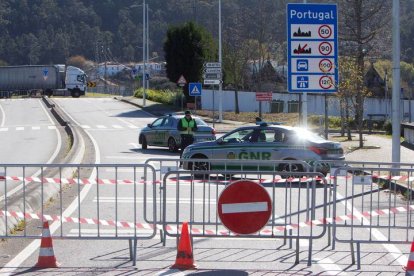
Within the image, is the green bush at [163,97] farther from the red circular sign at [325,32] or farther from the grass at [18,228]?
the grass at [18,228]

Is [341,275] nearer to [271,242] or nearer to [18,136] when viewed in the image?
[271,242]

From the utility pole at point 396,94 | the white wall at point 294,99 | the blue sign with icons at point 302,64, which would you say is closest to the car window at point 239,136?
the blue sign with icons at point 302,64

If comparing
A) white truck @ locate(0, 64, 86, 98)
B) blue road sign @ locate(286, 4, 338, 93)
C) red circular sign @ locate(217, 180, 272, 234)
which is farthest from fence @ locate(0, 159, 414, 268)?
white truck @ locate(0, 64, 86, 98)

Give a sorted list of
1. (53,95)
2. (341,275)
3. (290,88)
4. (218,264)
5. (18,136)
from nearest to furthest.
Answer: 1. (341,275)
2. (218,264)
3. (290,88)
4. (18,136)
5. (53,95)

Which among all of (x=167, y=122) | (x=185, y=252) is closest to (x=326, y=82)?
(x=185, y=252)

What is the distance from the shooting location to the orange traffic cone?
916cm

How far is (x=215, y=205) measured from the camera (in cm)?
1295

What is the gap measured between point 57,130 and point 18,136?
183 inches

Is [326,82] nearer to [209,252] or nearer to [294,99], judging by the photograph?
[209,252]

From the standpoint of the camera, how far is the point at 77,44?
591ft

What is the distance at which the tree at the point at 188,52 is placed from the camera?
6862cm

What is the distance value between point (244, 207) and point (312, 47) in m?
9.33

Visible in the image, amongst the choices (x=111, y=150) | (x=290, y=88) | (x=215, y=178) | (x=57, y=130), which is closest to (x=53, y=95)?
(x=57, y=130)

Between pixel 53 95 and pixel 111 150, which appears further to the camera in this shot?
pixel 53 95
